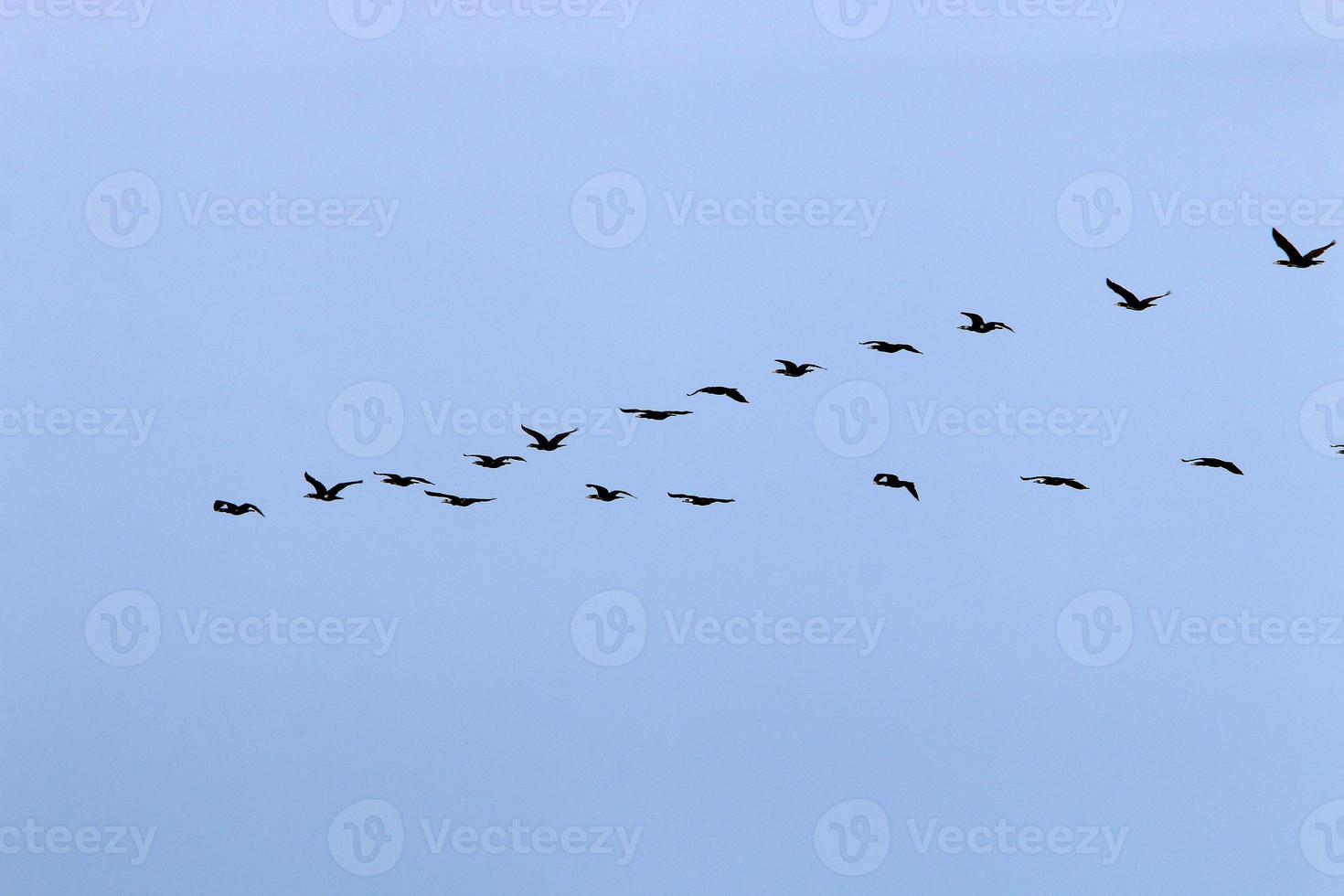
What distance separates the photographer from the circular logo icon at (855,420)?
2.96 m

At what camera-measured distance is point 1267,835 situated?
301 centimetres

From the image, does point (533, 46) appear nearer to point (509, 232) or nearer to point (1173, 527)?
point (509, 232)

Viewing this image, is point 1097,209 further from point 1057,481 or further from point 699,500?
point 699,500

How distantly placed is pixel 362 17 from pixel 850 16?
124 cm

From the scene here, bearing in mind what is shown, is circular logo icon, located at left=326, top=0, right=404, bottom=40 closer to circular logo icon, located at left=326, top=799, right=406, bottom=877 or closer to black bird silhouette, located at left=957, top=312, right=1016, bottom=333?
black bird silhouette, located at left=957, top=312, right=1016, bottom=333

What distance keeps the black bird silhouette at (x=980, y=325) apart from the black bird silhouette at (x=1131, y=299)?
27cm

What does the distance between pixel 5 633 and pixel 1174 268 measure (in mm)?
3120

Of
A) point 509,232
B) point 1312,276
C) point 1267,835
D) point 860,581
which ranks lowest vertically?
point 1267,835

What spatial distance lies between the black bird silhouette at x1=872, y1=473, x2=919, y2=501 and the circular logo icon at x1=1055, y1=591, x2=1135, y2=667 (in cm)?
49

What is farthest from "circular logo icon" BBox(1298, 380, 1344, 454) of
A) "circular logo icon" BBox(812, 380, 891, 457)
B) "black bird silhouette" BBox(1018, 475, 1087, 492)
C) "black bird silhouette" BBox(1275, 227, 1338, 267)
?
"circular logo icon" BBox(812, 380, 891, 457)

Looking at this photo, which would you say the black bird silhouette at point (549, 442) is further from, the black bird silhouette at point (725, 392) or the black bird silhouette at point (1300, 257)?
the black bird silhouette at point (1300, 257)

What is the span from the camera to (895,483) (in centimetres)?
296

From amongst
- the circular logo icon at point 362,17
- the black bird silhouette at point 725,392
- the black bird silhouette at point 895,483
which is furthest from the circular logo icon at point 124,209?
the black bird silhouette at point 895,483

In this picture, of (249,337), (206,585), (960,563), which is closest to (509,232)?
(249,337)
